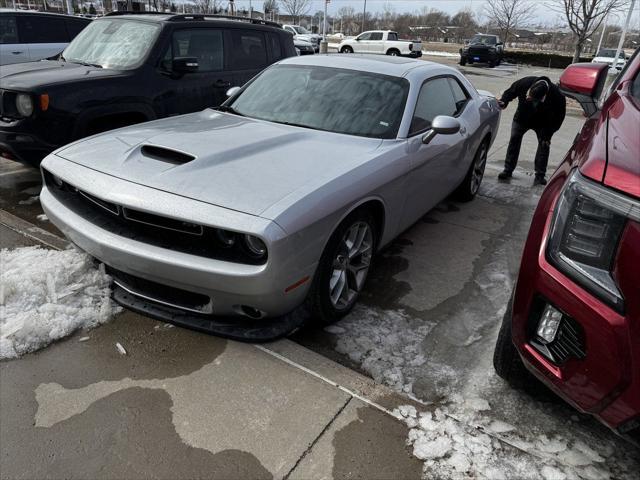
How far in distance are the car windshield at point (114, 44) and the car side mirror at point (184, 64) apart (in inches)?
12.4

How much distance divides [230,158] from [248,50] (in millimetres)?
3982

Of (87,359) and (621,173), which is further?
(87,359)

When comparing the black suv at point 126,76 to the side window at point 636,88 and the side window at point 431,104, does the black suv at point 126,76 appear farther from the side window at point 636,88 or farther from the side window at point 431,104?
the side window at point 636,88

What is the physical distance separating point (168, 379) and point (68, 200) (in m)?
1.34

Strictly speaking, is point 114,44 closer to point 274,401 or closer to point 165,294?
point 165,294

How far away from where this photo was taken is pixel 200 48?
18.4 ft

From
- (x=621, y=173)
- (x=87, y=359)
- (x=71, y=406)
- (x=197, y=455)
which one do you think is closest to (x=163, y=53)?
(x=87, y=359)

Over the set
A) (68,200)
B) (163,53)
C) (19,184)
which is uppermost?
(163,53)

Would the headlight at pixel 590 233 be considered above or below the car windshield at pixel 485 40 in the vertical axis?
below

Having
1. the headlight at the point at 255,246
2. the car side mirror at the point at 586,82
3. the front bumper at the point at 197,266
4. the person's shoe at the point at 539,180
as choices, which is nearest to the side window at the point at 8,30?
the front bumper at the point at 197,266

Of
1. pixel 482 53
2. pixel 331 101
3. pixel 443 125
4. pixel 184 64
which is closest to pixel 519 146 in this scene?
pixel 443 125

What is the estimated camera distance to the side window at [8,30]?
8.52m

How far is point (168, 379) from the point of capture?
8.09 ft

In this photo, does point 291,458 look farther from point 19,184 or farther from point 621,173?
point 19,184
